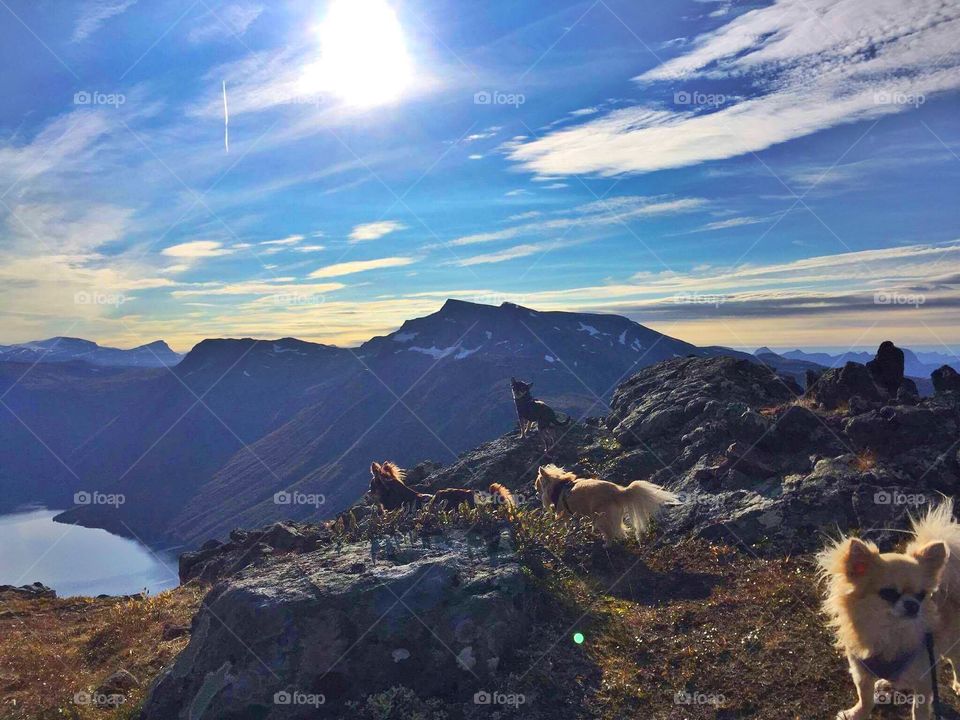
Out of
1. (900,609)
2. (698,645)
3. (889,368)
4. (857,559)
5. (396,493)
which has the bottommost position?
(698,645)

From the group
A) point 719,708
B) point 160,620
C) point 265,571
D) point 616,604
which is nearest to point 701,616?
point 616,604

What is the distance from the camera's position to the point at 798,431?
1750 cm

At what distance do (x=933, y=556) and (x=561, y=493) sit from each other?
9870 millimetres

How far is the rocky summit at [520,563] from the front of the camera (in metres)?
8.61

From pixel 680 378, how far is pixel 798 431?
969 centimetres

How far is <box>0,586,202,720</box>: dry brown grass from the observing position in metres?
10.3

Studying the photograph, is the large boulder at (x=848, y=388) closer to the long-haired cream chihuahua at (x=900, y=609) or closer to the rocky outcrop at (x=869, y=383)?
the rocky outcrop at (x=869, y=383)

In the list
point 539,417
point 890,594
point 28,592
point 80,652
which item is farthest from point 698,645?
point 28,592

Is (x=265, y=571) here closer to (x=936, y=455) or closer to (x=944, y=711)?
(x=944, y=711)

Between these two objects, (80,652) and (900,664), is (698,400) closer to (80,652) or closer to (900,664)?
(900,664)

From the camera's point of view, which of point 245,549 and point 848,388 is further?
point 245,549

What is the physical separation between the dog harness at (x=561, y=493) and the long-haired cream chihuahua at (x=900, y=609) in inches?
335

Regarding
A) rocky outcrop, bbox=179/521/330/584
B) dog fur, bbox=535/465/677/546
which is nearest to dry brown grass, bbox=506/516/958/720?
dog fur, bbox=535/465/677/546

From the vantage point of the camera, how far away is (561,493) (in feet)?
52.1
